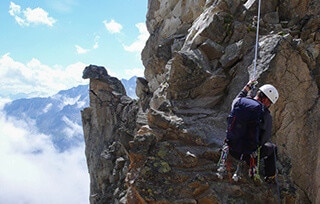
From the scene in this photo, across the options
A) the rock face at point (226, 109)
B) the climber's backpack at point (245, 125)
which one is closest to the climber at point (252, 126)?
the climber's backpack at point (245, 125)

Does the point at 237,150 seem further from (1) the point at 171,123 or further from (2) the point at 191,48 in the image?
(2) the point at 191,48

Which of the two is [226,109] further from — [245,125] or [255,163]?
[245,125]

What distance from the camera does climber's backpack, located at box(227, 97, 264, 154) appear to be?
9266mm

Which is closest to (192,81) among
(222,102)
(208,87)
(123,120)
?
(208,87)

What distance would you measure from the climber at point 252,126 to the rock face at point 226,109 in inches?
92.2

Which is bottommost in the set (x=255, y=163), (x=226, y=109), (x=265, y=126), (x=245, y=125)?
(x=255, y=163)

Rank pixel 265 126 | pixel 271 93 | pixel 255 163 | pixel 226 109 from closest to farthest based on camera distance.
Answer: pixel 265 126, pixel 271 93, pixel 255 163, pixel 226 109

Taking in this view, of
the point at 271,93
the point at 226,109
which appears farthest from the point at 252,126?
the point at 226,109

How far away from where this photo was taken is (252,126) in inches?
371

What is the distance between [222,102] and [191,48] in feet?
16.5

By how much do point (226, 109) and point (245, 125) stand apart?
213 inches

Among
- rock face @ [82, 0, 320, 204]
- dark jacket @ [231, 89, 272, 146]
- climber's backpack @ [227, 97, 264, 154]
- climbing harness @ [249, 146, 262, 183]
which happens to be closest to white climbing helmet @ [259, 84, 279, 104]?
dark jacket @ [231, 89, 272, 146]

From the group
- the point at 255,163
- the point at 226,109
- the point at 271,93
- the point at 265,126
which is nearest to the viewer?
the point at 265,126

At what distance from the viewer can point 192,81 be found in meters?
16.5
